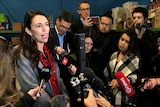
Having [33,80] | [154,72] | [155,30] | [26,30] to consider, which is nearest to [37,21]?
[26,30]

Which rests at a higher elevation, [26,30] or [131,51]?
[26,30]

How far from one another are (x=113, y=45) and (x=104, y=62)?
0.88 feet

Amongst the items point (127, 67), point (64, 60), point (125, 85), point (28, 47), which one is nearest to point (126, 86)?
point (125, 85)

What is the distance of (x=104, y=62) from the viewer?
2957 millimetres

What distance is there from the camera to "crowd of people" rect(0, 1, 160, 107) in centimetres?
144

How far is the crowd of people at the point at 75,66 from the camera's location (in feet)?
4.72

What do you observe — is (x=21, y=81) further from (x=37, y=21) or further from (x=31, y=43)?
(x=37, y=21)

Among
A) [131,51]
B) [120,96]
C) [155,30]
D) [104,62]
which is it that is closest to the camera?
[120,96]

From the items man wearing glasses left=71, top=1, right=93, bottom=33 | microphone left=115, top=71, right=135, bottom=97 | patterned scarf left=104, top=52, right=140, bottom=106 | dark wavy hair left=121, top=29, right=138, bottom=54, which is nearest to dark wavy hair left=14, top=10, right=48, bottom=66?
microphone left=115, top=71, right=135, bottom=97

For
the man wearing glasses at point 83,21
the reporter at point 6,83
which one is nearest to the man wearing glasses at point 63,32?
the man wearing glasses at point 83,21

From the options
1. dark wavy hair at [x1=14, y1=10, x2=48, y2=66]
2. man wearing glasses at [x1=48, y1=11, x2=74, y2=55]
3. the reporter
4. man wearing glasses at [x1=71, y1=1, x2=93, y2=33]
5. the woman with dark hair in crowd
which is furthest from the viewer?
man wearing glasses at [x1=71, y1=1, x2=93, y2=33]

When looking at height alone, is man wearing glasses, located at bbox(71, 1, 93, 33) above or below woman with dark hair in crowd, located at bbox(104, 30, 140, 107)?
above

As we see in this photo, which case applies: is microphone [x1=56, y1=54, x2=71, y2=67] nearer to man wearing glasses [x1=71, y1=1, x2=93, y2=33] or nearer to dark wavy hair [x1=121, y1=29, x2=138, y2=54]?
dark wavy hair [x1=121, y1=29, x2=138, y2=54]

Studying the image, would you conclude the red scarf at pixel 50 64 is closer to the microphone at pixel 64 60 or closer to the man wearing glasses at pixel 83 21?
the microphone at pixel 64 60
